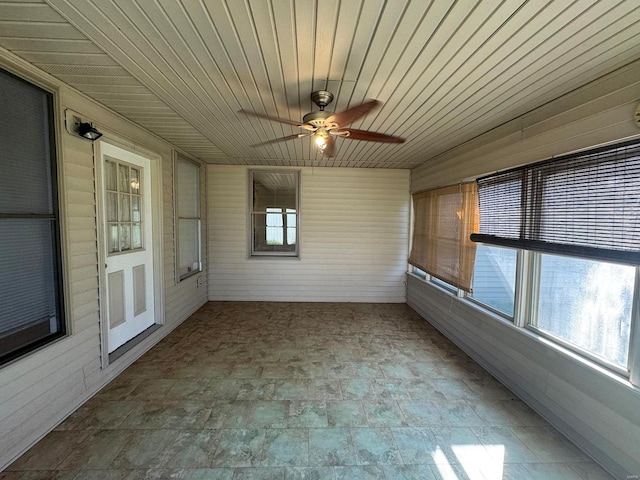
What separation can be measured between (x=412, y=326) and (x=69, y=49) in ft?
15.0

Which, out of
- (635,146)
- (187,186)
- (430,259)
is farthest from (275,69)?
(430,259)

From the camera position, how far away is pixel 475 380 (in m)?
2.75

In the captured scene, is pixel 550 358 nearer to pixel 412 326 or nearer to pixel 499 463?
pixel 499 463

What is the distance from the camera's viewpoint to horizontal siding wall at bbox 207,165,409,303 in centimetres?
520

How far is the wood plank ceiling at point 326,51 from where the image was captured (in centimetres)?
137

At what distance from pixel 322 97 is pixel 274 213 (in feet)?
10.9

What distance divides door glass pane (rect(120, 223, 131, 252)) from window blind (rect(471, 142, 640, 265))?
155 inches

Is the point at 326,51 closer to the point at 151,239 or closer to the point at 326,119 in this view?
the point at 326,119

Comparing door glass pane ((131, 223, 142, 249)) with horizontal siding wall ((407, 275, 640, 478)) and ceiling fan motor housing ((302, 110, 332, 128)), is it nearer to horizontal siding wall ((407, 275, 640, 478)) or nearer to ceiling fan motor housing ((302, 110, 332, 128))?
ceiling fan motor housing ((302, 110, 332, 128))

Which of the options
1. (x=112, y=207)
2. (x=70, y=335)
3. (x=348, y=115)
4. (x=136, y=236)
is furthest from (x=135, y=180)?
(x=348, y=115)

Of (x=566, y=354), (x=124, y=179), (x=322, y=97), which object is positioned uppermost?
(x=322, y=97)

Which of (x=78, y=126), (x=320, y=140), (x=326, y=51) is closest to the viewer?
(x=326, y=51)

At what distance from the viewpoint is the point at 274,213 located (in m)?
5.32

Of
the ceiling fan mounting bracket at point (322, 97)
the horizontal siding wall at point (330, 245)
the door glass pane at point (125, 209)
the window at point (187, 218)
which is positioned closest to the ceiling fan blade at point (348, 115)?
the ceiling fan mounting bracket at point (322, 97)
